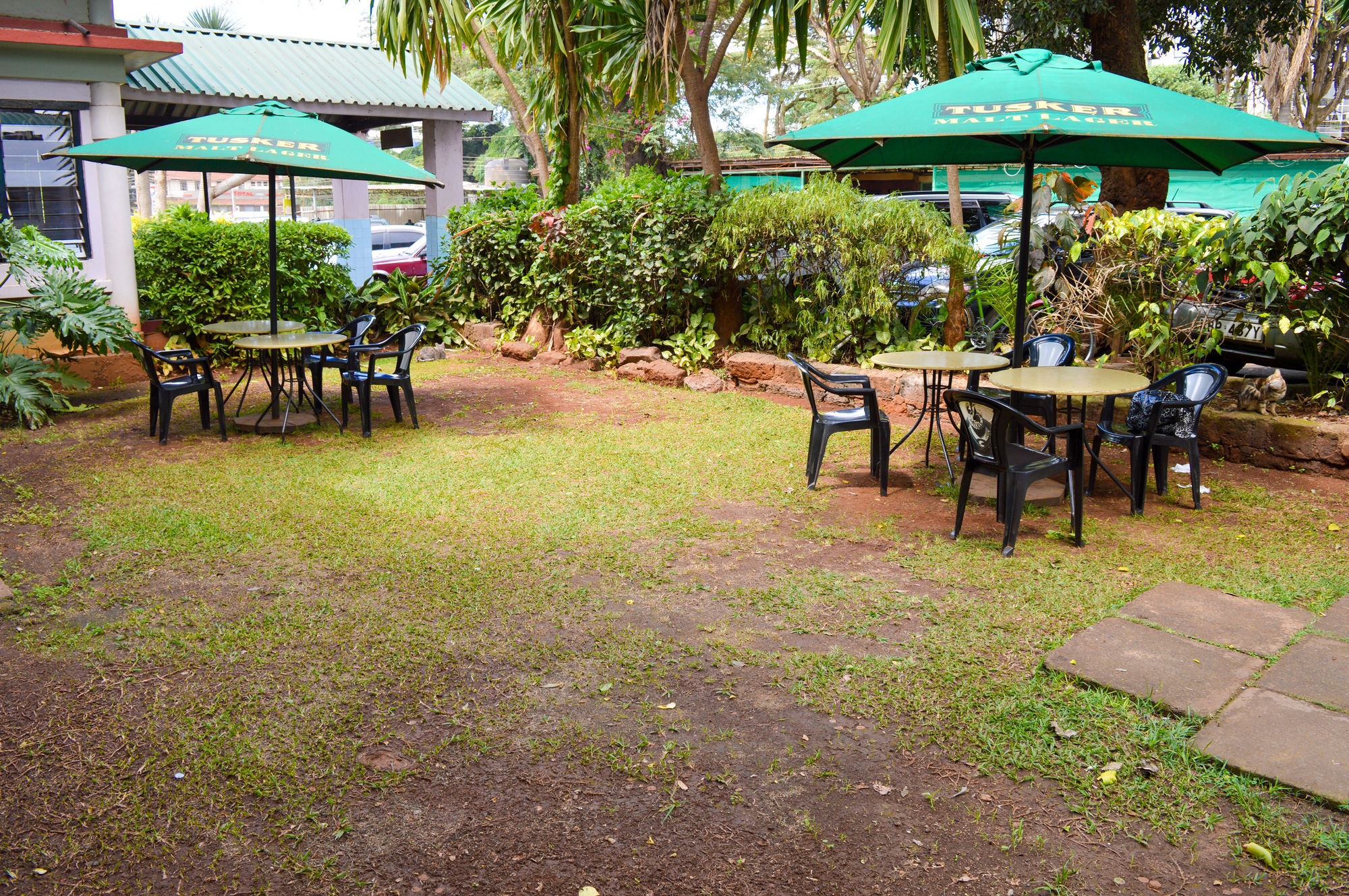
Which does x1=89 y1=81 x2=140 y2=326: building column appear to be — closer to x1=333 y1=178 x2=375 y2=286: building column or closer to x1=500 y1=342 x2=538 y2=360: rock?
x1=500 y1=342 x2=538 y2=360: rock

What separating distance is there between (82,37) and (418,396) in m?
4.49

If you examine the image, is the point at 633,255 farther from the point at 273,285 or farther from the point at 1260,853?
the point at 1260,853

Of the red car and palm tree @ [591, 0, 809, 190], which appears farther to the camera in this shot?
the red car

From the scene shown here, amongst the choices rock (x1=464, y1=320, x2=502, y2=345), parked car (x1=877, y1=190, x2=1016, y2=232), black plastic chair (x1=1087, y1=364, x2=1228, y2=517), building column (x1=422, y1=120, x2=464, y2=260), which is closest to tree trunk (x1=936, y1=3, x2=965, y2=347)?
black plastic chair (x1=1087, y1=364, x2=1228, y2=517)

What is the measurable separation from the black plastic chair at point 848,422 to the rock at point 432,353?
6.30 metres

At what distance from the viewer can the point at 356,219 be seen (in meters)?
15.1

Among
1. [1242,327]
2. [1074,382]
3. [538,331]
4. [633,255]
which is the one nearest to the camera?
[1074,382]

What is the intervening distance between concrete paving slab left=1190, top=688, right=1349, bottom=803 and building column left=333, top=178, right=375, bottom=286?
542 inches

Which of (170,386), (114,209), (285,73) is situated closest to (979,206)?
(285,73)

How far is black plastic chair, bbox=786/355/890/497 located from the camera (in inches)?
232

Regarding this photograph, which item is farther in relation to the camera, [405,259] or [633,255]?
[405,259]

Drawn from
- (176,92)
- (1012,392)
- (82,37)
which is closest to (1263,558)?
(1012,392)

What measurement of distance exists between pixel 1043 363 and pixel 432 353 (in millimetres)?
7296

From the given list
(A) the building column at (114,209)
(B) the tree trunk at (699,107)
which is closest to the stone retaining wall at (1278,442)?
(B) the tree trunk at (699,107)
